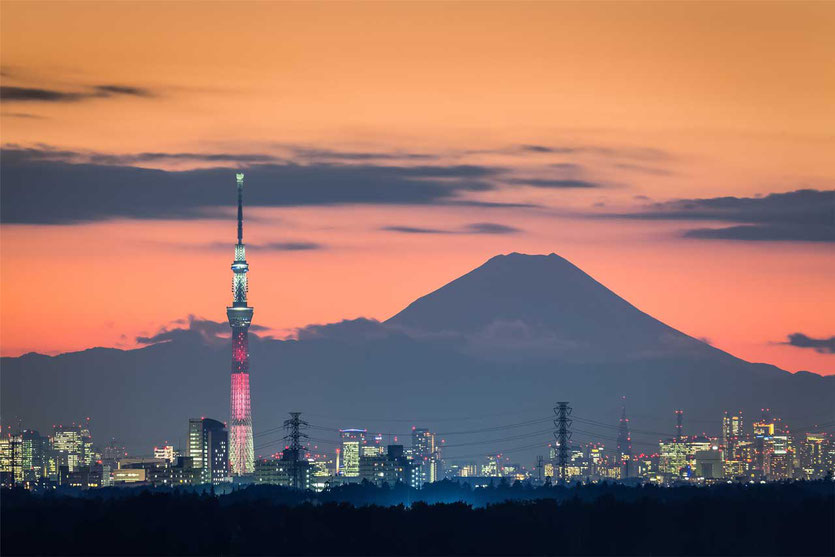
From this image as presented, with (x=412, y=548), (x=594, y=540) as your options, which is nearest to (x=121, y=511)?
(x=412, y=548)

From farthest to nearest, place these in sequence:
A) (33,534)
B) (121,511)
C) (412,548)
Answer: (121,511) < (412,548) < (33,534)

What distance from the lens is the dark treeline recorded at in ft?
398

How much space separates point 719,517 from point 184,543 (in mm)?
41265

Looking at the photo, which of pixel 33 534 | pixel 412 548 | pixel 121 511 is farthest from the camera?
pixel 121 511

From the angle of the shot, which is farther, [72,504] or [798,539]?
[72,504]

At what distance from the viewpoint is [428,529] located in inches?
5290

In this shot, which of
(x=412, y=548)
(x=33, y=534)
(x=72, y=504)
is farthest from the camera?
(x=72, y=504)

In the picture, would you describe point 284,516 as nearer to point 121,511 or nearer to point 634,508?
point 121,511

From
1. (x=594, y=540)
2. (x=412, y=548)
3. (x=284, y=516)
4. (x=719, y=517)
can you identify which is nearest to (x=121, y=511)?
(x=284, y=516)

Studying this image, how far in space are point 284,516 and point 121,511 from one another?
12.3 metres

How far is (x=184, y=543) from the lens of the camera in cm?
12094

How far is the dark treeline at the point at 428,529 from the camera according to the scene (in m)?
121

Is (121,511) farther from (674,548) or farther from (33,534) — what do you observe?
(674,548)

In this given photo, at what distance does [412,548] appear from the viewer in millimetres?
128375
